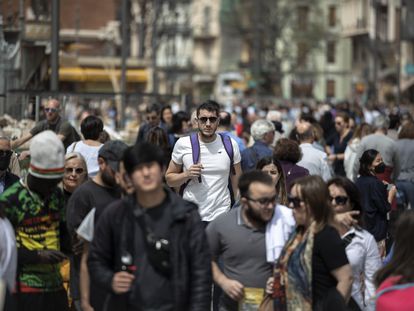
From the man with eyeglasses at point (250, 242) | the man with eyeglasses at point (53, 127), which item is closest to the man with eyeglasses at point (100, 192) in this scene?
the man with eyeglasses at point (250, 242)

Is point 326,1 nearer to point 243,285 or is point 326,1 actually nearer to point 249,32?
point 249,32

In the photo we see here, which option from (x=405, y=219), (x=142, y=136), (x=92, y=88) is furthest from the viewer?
(x=92, y=88)

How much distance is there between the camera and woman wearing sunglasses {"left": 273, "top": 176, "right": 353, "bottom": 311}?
6738mm

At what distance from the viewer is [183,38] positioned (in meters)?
99.5

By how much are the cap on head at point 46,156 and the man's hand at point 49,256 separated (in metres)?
0.48

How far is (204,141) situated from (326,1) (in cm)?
8244

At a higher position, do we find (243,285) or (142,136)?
(142,136)

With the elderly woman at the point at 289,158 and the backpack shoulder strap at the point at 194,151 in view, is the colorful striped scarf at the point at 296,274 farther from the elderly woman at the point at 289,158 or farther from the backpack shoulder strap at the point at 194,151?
the elderly woman at the point at 289,158

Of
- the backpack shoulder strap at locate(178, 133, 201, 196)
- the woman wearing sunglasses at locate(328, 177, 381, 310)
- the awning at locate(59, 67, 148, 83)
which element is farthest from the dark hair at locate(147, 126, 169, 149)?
the awning at locate(59, 67, 148, 83)

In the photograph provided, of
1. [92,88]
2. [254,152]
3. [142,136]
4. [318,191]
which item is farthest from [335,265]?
[92,88]

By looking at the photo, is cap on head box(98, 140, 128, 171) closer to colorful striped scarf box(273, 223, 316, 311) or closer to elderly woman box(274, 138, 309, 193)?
colorful striped scarf box(273, 223, 316, 311)

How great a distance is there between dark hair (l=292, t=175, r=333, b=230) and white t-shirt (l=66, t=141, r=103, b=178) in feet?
13.3

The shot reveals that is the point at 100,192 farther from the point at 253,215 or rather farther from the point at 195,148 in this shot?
the point at 195,148

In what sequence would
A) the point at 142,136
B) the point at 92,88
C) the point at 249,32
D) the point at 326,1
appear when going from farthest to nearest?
the point at 326,1, the point at 249,32, the point at 92,88, the point at 142,136
